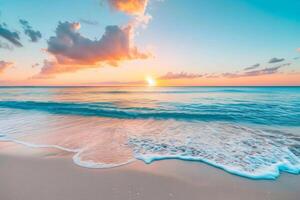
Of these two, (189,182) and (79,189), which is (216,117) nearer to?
(189,182)

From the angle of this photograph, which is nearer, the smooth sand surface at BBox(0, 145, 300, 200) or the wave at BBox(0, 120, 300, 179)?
the smooth sand surface at BBox(0, 145, 300, 200)

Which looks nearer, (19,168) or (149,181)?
(149,181)

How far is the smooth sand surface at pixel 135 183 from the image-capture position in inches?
109

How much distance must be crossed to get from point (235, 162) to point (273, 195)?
44.8 inches

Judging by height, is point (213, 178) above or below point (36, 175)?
below

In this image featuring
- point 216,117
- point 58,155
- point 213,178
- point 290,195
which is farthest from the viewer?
point 216,117

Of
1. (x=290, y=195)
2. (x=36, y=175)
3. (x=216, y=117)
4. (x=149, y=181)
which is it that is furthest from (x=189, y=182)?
(x=216, y=117)

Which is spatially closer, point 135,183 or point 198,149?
point 135,183

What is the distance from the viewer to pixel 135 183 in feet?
10.2

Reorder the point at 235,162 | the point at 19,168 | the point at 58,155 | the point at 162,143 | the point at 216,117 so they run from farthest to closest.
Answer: the point at 216,117 < the point at 162,143 < the point at 58,155 < the point at 235,162 < the point at 19,168

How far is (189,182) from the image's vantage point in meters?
3.16

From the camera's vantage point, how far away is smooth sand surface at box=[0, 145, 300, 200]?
2766 mm

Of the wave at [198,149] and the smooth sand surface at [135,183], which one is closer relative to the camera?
the smooth sand surface at [135,183]

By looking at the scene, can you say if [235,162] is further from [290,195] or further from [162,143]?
[162,143]
